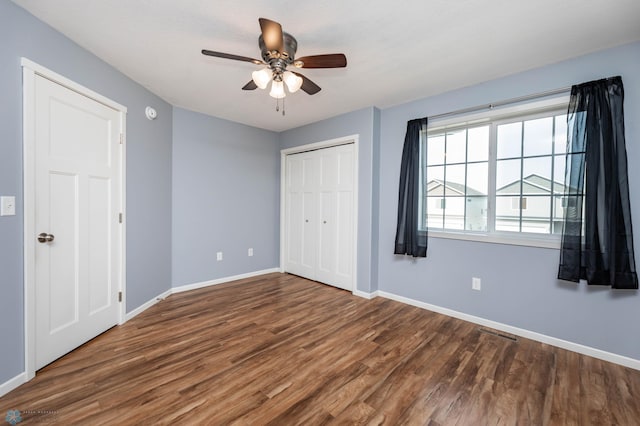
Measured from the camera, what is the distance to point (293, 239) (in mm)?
4582

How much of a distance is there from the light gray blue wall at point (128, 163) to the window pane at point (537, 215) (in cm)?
397

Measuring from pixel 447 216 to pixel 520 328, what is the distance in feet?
4.15

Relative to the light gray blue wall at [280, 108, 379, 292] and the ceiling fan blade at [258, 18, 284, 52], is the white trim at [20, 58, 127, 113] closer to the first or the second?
the ceiling fan blade at [258, 18, 284, 52]

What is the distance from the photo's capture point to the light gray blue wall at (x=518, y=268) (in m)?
2.04

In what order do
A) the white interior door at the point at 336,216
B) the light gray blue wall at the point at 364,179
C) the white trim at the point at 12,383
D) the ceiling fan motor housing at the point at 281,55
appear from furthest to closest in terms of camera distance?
the white interior door at the point at 336,216 < the light gray blue wall at the point at 364,179 < the ceiling fan motor housing at the point at 281,55 < the white trim at the point at 12,383

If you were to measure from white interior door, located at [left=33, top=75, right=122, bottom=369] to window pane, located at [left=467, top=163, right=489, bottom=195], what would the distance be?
361cm

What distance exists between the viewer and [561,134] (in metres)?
2.37

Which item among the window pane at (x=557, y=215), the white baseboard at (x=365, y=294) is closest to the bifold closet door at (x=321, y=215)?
the white baseboard at (x=365, y=294)

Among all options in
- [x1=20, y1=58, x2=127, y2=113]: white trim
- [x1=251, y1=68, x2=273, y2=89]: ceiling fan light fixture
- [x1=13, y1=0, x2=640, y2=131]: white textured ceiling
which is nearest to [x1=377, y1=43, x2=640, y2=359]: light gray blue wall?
[x1=13, y1=0, x2=640, y2=131]: white textured ceiling

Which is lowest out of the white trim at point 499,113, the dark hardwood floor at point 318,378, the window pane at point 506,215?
the dark hardwood floor at point 318,378

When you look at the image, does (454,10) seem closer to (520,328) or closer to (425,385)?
(425,385)

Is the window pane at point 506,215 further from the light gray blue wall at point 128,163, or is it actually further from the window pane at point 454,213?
the light gray blue wall at point 128,163

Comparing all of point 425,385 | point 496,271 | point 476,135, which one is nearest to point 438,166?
point 476,135

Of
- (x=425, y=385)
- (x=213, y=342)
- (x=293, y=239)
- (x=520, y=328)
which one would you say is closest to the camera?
(x=425, y=385)
